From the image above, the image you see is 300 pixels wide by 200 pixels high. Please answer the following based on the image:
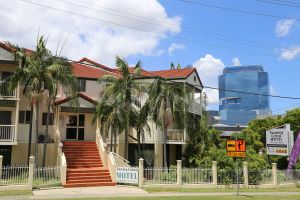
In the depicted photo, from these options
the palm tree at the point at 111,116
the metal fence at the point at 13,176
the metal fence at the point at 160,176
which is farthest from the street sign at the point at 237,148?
the metal fence at the point at 13,176

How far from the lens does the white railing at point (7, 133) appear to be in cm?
2581

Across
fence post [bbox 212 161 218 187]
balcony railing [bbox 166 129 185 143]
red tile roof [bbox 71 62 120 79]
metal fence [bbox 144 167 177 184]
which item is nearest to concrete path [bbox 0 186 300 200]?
metal fence [bbox 144 167 177 184]

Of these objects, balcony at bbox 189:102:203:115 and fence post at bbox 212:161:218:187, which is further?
balcony at bbox 189:102:203:115

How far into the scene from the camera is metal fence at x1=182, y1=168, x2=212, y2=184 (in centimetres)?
2403

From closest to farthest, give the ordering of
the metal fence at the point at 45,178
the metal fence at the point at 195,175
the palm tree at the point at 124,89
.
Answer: the metal fence at the point at 45,178, the metal fence at the point at 195,175, the palm tree at the point at 124,89

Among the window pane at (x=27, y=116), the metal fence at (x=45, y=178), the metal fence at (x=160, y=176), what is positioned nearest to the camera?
the metal fence at (x=45, y=178)

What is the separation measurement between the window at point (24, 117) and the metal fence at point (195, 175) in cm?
1165

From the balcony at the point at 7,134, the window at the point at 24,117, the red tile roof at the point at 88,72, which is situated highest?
the red tile roof at the point at 88,72

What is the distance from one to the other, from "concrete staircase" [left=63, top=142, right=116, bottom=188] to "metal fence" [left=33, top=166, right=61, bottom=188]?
2.40 ft

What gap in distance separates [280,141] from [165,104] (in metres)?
10.9

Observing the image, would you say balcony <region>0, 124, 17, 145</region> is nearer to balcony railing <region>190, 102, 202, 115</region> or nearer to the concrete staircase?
the concrete staircase

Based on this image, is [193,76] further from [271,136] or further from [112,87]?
[112,87]

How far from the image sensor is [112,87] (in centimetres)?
2673

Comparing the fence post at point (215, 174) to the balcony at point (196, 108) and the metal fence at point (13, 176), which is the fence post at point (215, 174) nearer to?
the balcony at point (196, 108)
